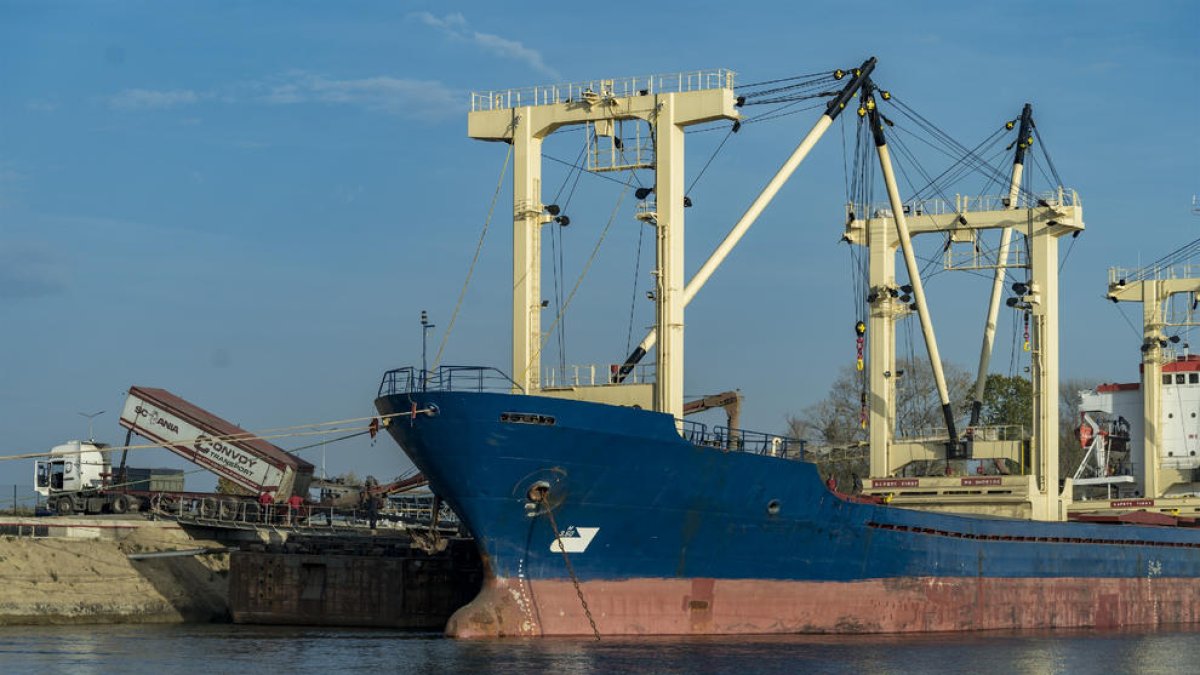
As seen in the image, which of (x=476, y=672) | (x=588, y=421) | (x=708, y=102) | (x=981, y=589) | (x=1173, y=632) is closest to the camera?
(x=476, y=672)

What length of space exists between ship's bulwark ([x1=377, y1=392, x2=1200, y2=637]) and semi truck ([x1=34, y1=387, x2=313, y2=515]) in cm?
1445

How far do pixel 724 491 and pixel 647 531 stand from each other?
1.87m

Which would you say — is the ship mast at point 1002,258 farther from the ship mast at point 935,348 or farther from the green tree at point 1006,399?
the green tree at point 1006,399

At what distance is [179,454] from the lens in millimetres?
46094

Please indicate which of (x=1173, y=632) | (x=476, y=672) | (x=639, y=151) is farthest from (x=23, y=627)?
(x=1173, y=632)

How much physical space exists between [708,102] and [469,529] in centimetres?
1020

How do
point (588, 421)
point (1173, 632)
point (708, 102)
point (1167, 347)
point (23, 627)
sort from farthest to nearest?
point (1167, 347) < point (1173, 632) < point (23, 627) < point (708, 102) < point (588, 421)

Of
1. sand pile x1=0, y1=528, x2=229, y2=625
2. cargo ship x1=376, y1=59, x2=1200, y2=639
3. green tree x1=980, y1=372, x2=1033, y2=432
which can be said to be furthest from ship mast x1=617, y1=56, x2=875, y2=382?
green tree x1=980, y1=372, x2=1033, y2=432

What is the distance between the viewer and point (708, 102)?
33250mm

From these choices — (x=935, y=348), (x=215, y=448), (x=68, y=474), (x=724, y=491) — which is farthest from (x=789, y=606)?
(x=68, y=474)

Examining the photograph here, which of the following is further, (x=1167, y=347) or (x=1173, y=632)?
(x=1167, y=347)

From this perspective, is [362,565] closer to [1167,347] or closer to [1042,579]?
[1042,579]

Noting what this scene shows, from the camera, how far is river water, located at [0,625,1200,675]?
27.4m

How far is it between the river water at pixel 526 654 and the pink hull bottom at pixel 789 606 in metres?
0.42
